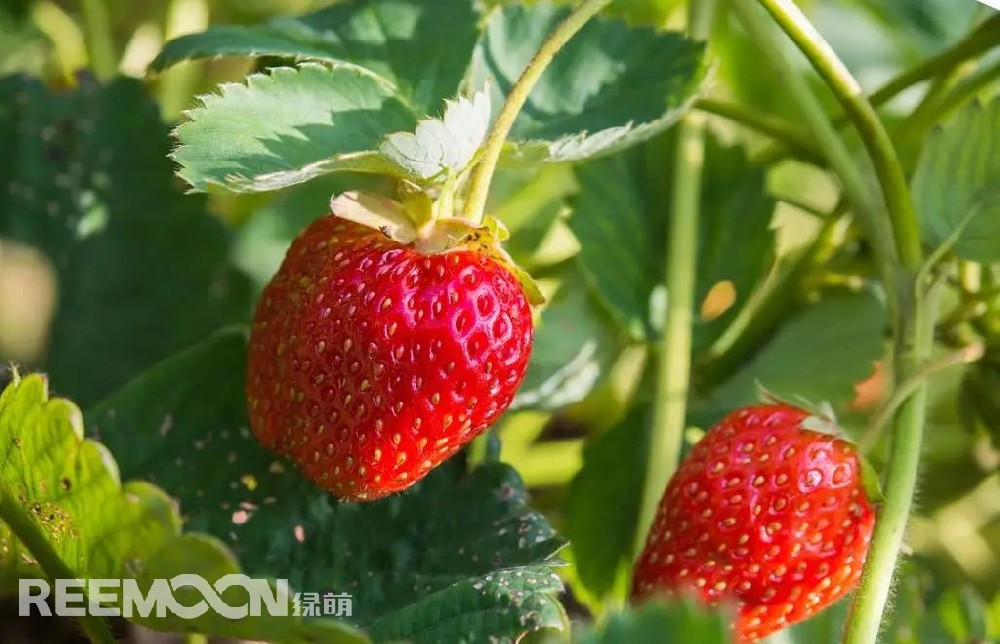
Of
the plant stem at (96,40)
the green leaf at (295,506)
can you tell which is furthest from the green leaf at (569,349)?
the plant stem at (96,40)

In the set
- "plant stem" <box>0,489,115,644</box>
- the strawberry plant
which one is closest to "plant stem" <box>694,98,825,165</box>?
the strawberry plant

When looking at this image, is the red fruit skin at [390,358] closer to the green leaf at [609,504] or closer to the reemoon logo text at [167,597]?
the reemoon logo text at [167,597]

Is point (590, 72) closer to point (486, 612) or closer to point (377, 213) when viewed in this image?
point (377, 213)

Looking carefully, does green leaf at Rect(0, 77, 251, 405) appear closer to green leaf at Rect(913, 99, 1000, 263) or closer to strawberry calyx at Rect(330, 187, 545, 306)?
strawberry calyx at Rect(330, 187, 545, 306)

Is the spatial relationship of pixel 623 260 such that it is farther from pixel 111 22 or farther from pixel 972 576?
pixel 111 22

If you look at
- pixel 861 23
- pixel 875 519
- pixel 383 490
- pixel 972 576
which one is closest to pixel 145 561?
pixel 383 490

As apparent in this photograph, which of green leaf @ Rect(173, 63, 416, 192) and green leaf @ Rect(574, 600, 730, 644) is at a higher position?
green leaf @ Rect(173, 63, 416, 192)
